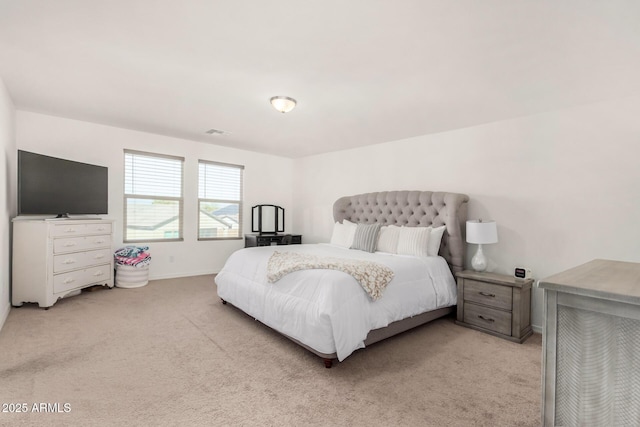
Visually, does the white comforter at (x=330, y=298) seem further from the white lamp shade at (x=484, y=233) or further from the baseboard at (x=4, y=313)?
the baseboard at (x=4, y=313)

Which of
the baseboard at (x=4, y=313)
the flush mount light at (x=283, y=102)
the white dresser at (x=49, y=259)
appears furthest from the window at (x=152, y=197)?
the flush mount light at (x=283, y=102)

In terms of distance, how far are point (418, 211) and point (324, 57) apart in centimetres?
262

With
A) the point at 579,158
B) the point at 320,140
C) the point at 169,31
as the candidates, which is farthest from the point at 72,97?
the point at 579,158

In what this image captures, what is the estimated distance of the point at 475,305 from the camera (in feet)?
11.0

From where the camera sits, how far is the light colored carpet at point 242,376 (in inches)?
71.9

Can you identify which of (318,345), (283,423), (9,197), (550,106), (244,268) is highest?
(550,106)

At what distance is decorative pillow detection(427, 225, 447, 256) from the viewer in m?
3.82

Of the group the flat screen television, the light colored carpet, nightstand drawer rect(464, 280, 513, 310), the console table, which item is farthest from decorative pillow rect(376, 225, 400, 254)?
the flat screen television

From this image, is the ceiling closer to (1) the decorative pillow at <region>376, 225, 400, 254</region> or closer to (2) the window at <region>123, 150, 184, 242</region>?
(2) the window at <region>123, 150, 184, 242</region>

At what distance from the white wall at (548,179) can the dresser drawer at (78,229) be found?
4436 millimetres

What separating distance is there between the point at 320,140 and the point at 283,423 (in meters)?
4.14

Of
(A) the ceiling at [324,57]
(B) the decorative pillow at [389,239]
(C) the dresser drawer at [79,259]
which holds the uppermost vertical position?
(A) the ceiling at [324,57]

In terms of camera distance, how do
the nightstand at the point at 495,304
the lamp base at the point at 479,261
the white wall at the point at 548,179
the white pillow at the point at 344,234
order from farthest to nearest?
the white pillow at the point at 344,234
the lamp base at the point at 479,261
the nightstand at the point at 495,304
the white wall at the point at 548,179

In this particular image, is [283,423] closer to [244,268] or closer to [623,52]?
[244,268]
